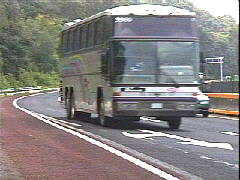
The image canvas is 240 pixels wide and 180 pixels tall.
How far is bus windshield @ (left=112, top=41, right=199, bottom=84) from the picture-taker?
17.9 metres

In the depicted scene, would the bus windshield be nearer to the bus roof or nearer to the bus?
the bus

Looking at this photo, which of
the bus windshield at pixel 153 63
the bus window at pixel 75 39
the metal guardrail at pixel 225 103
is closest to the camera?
the bus windshield at pixel 153 63

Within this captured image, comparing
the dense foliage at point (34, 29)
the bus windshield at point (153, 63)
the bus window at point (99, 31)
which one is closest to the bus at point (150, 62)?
the bus windshield at point (153, 63)

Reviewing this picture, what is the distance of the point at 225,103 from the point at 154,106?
9.65 meters

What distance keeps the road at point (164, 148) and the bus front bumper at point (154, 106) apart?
0.52 m

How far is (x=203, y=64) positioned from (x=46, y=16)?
2267 cm

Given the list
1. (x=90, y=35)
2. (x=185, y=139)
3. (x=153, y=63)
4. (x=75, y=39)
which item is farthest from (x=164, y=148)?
(x=75, y=39)

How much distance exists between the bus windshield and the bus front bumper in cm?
49

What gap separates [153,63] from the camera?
17906 mm

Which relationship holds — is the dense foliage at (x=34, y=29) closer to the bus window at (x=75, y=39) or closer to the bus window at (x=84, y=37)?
the bus window at (x=84, y=37)

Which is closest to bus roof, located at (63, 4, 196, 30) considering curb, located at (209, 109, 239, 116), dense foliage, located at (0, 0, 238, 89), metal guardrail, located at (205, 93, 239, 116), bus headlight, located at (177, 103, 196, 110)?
dense foliage, located at (0, 0, 238, 89)

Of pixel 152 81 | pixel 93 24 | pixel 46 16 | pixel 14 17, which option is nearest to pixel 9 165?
pixel 152 81

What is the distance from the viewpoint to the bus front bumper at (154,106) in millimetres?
17953

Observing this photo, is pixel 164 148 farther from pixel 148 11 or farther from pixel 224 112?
pixel 224 112
